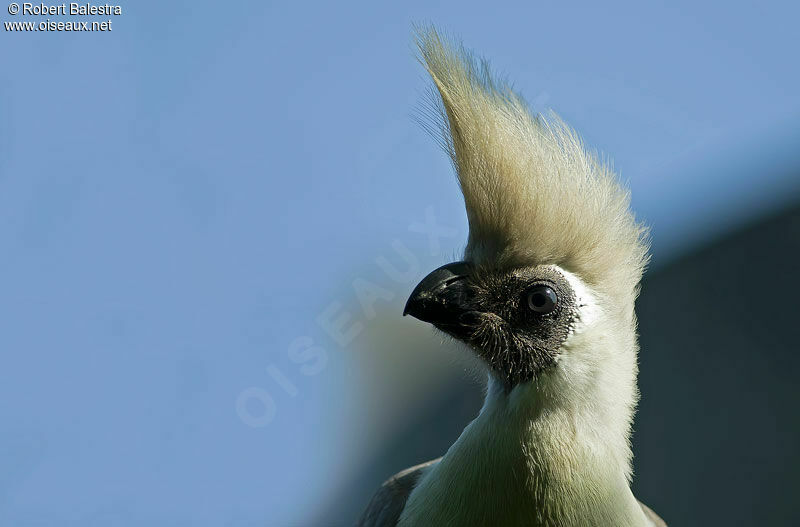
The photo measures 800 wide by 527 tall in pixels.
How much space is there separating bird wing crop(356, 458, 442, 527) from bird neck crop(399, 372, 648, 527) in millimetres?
393

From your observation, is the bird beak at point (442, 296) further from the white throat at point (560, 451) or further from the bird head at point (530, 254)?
the white throat at point (560, 451)

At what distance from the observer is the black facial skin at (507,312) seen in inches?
88.9

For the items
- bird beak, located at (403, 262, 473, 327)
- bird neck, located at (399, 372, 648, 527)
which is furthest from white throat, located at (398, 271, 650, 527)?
bird beak, located at (403, 262, 473, 327)

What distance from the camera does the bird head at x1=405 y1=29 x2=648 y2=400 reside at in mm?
2256

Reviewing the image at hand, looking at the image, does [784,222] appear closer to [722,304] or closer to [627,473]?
[722,304]

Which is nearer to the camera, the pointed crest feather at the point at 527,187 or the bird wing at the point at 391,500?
the pointed crest feather at the point at 527,187

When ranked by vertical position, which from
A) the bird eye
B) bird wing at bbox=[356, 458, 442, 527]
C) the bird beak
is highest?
the bird beak

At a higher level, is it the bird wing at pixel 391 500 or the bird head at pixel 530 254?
the bird head at pixel 530 254

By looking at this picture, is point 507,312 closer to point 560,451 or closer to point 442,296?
point 442,296

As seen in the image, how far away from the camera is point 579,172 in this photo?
2.30 m

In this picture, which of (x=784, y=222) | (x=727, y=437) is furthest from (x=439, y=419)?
(x=784, y=222)

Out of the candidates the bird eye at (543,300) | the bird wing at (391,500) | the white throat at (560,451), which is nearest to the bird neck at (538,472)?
the white throat at (560,451)

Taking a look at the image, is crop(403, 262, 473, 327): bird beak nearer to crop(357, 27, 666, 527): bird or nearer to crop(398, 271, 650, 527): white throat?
crop(357, 27, 666, 527): bird

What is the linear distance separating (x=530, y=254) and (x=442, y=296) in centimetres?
28
